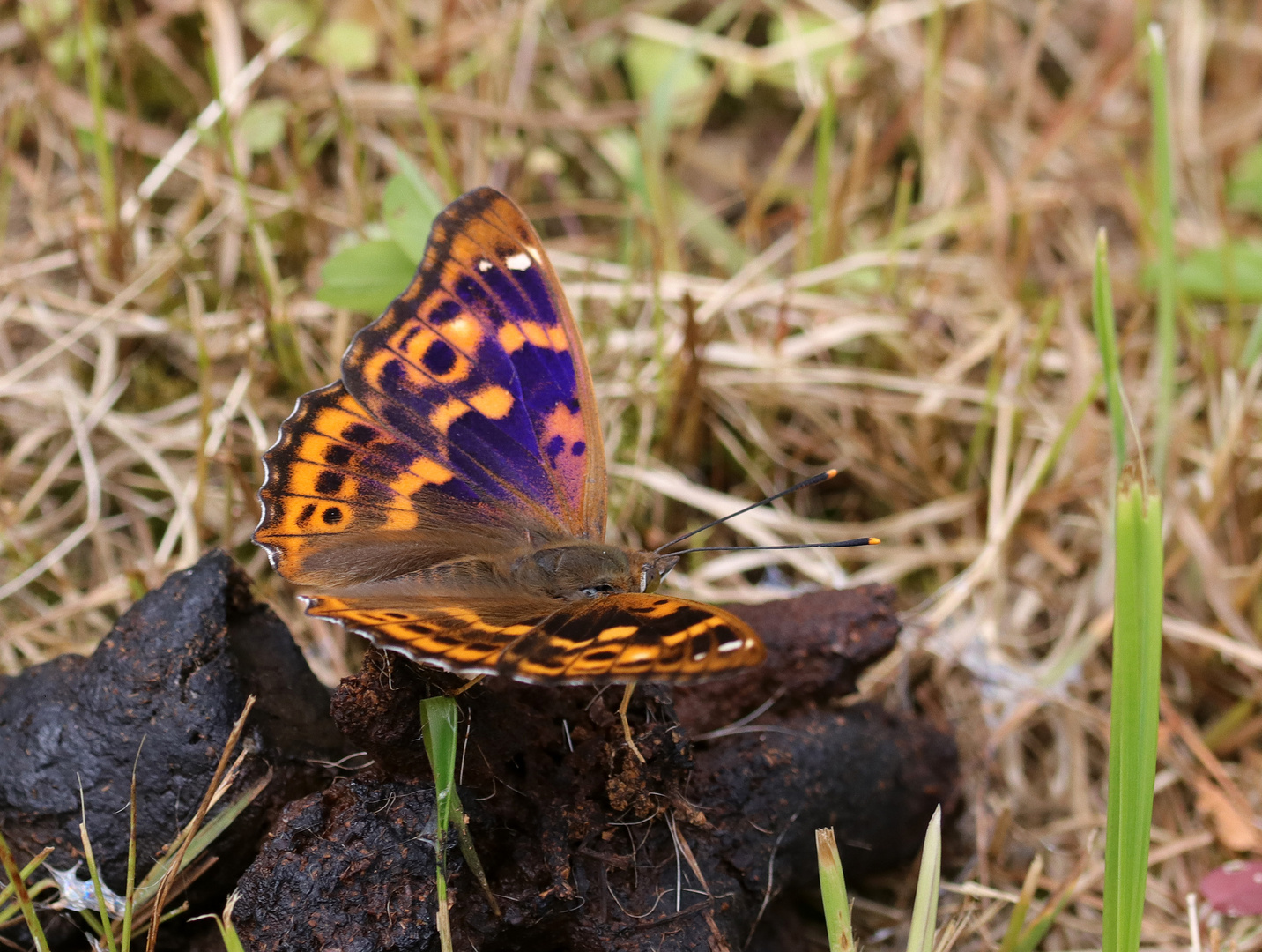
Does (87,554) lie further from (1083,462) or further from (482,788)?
(1083,462)

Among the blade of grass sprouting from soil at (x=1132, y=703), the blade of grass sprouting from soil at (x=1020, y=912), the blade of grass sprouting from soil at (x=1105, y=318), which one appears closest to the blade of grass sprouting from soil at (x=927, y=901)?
the blade of grass sprouting from soil at (x=1132, y=703)

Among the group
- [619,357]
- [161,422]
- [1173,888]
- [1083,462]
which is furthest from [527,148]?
[1173,888]

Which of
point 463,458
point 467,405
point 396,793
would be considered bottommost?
point 396,793

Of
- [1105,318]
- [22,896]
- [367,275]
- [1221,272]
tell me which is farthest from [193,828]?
[1221,272]

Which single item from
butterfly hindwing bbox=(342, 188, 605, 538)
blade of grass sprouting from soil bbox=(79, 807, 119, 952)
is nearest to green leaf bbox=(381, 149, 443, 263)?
butterfly hindwing bbox=(342, 188, 605, 538)

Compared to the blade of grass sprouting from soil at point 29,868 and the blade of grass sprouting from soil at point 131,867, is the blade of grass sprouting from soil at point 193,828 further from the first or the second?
the blade of grass sprouting from soil at point 29,868

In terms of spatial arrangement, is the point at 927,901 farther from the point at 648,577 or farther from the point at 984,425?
the point at 984,425
